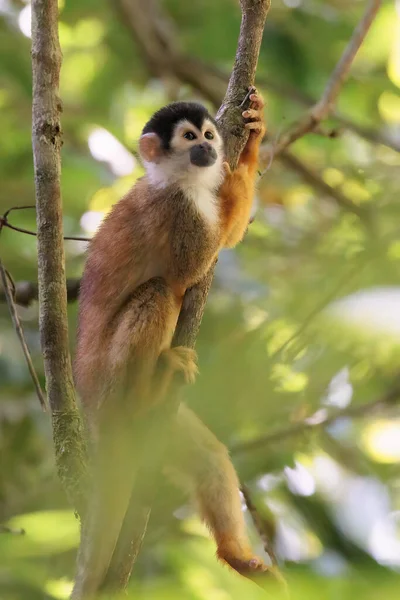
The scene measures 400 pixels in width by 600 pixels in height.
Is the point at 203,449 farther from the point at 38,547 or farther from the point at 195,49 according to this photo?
the point at 195,49

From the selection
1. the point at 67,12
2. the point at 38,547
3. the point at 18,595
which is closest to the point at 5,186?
the point at 67,12

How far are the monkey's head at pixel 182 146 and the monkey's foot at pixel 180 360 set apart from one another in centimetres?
124

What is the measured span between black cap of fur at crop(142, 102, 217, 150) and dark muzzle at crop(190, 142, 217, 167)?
4.8 inches

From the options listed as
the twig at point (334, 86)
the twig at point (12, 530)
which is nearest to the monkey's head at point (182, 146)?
the twig at point (334, 86)

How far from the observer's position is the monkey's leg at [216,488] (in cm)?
342

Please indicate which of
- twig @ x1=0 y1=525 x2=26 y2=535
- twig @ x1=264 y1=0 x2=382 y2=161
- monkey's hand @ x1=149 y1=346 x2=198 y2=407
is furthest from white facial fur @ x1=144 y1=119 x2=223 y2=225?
twig @ x1=0 y1=525 x2=26 y2=535

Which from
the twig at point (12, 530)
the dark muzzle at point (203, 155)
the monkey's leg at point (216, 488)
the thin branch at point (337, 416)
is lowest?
the twig at point (12, 530)

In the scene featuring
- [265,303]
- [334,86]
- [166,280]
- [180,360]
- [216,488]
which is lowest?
[265,303]

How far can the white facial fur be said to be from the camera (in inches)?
159

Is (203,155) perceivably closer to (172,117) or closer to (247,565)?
(172,117)

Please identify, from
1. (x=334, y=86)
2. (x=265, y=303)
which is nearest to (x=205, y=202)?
(x=334, y=86)

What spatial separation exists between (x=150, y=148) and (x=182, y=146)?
0.61 ft

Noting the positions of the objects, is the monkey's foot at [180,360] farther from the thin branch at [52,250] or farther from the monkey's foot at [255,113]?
the monkey's foot at [255,113]

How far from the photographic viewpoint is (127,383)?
11.2ft
